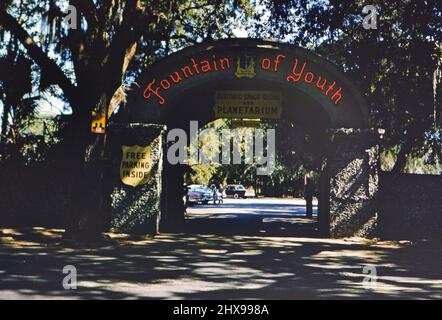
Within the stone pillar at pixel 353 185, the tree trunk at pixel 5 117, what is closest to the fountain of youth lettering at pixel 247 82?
the stone pillar at pixel 353 185

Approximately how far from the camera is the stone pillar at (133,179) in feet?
48.6

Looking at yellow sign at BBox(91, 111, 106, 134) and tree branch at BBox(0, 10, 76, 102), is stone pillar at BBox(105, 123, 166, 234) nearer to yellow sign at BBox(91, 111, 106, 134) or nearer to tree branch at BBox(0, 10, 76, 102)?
yellow sign at BBox(91, 111, 106, 134)

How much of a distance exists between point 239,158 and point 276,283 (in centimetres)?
5549

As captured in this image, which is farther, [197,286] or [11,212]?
[11,212]

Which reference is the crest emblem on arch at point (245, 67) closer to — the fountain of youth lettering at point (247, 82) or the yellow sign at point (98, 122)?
the fountain of youth lettering at point (247, 82)

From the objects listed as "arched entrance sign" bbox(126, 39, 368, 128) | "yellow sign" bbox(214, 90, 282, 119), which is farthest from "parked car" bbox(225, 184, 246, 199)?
"arched entrance sign" bbox(126, 39, 368, 128)

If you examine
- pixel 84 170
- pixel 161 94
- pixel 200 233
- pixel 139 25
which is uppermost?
pixel 139 25

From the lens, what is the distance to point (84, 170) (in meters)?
13.3

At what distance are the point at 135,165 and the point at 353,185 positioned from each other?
21.5ft

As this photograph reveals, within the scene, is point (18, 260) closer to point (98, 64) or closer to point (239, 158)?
point (98, 64)

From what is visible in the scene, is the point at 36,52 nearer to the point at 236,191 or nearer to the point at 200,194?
the point at 200,194

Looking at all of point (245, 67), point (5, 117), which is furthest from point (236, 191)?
point (245, 67)
